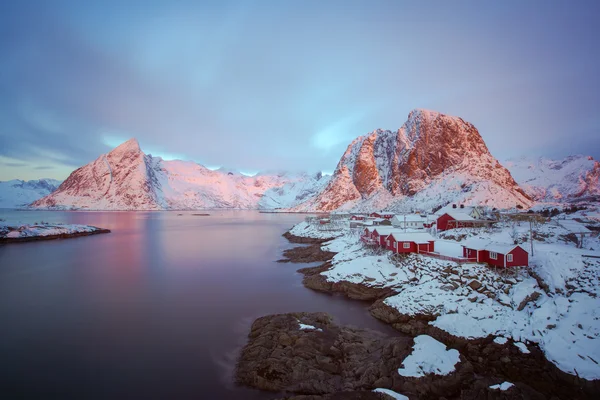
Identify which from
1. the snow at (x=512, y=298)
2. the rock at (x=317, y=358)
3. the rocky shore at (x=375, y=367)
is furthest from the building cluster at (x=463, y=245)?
the rock at (x=317, y=358)

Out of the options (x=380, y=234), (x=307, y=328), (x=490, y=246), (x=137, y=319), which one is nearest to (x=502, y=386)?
(x=307, y=328)

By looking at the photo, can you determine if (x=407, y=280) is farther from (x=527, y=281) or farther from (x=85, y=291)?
(x=85, y=291)

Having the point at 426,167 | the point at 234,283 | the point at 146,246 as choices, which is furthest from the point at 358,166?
the point at 234,283

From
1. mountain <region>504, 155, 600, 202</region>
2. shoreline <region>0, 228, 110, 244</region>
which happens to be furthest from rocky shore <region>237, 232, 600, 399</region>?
mountain <region>504, 155, 600, 202</region>

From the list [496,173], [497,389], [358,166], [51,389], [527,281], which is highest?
[358,166]

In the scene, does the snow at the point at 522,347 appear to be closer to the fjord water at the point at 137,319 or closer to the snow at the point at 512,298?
the snow at the point at 512,298
